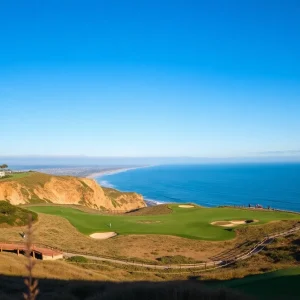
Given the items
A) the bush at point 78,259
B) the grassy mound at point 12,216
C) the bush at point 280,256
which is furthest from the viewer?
the grassy mound at point 12,216

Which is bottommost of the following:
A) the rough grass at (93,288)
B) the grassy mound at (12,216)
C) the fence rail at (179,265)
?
the fence rail at (179,265)

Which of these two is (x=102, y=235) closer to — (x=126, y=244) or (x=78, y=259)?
(x=126, y=244)

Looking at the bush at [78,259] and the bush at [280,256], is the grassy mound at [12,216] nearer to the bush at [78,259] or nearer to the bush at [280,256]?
the bush at [78,259]

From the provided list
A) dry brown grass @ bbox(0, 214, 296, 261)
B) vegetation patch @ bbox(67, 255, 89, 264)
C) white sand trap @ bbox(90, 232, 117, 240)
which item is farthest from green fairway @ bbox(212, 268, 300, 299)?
white sand trap @ bbox(90, 232, 117, 240)

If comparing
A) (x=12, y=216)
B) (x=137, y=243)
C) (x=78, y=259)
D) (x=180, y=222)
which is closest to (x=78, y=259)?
(x=78, y=259)

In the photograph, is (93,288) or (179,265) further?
(179,265)

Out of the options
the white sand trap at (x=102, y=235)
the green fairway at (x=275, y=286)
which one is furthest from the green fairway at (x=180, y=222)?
the green fairway at (x=275, y=286)

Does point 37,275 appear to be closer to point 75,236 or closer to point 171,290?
point 171,290
